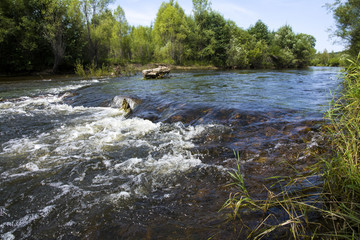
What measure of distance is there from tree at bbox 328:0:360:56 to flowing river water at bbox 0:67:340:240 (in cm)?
2285

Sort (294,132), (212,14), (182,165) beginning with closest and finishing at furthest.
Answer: (182,165)
(294,132)
(212,14)

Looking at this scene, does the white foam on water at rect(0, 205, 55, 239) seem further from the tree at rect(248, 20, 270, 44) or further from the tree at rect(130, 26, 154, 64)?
the tree at rect(248, 20, 270, 44)

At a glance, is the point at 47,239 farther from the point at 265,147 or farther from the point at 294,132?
the point at 294,132

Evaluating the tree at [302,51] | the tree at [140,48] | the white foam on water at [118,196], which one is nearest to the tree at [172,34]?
the tree at [140,48]

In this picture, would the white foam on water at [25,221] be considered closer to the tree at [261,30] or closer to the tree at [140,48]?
the tree at [140,48]

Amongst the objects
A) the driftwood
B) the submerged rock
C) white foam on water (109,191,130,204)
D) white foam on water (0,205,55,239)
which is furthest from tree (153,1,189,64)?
white foam on water (0,205,55,239)

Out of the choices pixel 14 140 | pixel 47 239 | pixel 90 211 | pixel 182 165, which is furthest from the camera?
pixel 14 140

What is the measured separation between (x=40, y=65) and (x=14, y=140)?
3436 cm

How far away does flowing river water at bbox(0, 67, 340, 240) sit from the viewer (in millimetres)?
2574

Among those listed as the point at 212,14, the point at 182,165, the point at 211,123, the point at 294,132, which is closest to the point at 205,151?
the point at 182,165

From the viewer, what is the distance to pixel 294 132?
507 centimetres

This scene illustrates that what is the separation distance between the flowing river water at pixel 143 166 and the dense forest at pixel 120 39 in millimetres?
29377

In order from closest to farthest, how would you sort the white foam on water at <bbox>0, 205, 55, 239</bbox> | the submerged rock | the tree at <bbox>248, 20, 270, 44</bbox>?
1. the white foam on water at <bbox>0, 205, 55, 239</bbox>
2. the submerged rock
3. the tree at <bbox>248, 20, 270, 44</bbox>

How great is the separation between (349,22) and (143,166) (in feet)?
99.2
